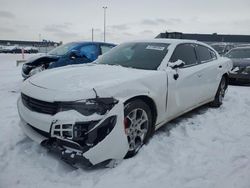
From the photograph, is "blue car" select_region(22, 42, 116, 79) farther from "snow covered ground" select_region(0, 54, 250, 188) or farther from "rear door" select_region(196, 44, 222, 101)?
"rear door" select_region(196, 44, 222, 101)

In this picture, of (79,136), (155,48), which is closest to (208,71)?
(155,48)

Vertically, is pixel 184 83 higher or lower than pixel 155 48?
lower

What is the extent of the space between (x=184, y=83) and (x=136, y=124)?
1.32 m

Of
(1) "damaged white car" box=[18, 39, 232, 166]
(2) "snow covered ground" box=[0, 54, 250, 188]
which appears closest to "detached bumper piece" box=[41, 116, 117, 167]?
(1) "damaged white car" box=[18, 39, 232, 166]

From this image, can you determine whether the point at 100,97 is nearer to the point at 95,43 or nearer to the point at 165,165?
the point at 165,165

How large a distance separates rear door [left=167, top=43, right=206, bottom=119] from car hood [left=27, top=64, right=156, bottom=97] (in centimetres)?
54

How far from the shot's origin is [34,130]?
3.36 metres

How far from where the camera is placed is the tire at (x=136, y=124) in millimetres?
3399

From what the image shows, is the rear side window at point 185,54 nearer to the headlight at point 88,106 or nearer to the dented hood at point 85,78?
the dented hood at point 85,78

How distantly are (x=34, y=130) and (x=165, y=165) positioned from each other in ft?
5.46

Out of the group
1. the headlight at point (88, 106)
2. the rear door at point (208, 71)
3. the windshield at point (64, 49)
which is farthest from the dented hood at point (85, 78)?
the windshield at point (64, 49)

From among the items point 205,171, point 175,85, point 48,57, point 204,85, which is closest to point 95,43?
point 48,57

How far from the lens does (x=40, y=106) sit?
316 cm

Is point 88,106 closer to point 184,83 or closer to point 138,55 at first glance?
point 138,55
